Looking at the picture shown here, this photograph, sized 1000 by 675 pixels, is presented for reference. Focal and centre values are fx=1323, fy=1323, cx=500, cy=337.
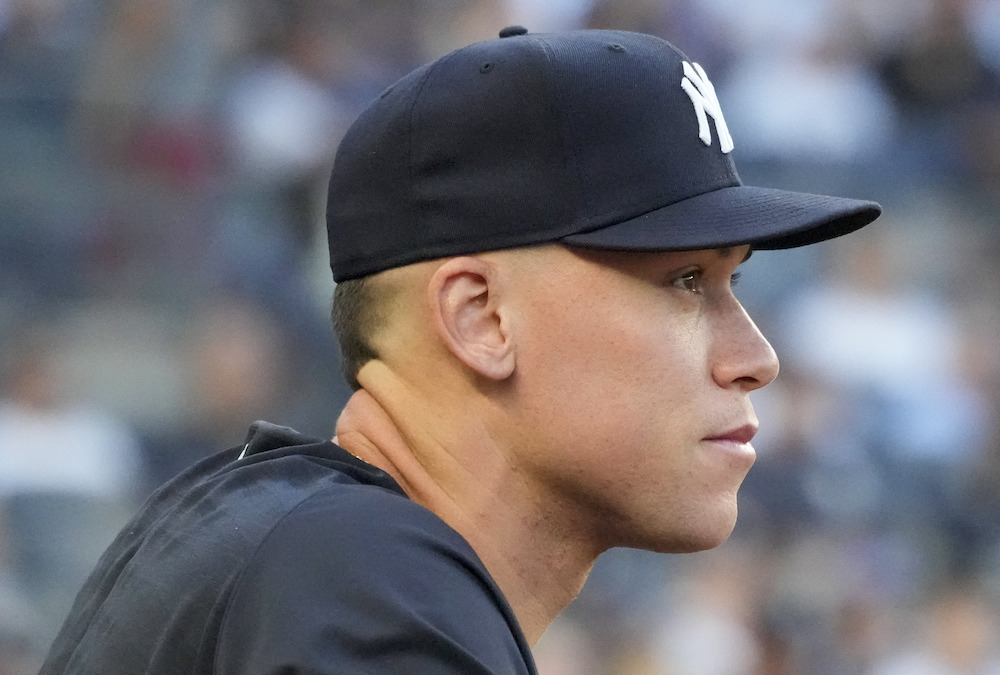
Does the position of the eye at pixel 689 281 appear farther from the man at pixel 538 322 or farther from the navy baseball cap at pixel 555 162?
the navy baseball cap at pixel 555 162

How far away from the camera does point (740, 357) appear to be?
1.78m

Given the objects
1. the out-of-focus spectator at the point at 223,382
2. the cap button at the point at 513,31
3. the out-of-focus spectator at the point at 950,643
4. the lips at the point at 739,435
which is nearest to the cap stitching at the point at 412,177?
the cap button at the point at 513,31

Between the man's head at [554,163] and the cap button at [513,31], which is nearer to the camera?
the man's head at [554,163]

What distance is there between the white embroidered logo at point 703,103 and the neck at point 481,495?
0.49 m

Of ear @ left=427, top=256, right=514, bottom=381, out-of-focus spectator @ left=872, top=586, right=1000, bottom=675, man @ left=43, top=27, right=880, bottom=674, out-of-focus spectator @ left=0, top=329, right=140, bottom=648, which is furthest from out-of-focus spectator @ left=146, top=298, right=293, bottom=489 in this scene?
ear @ left=427, top=256, right=514, bottom=381

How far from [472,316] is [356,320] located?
205 millimetres

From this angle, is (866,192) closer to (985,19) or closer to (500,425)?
(985,19)

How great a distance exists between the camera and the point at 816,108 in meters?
7.15

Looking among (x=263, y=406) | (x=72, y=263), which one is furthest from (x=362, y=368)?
(x=72, y=263)

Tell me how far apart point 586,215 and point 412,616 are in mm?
607

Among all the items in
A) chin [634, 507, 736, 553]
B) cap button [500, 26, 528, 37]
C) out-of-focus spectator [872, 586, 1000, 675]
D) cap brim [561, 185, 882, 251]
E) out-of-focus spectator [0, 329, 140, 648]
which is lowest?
out-of-focus spectator [872, 586, 1000, 675]

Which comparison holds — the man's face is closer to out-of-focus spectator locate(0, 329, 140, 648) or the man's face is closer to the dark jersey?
the dark jersey

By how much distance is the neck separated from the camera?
179cm

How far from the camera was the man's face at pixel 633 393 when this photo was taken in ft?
5.68
